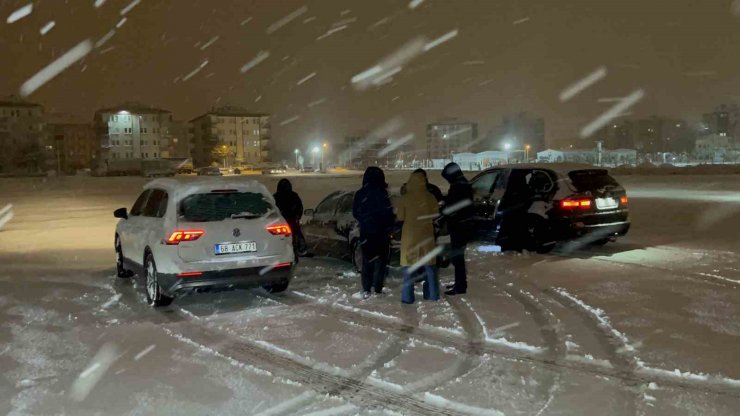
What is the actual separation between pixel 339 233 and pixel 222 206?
3015mm

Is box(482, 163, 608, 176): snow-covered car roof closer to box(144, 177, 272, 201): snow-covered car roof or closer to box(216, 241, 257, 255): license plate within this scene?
box(144, 177, 272, 201): snow-covered car roof

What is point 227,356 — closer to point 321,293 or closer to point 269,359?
point 269,359

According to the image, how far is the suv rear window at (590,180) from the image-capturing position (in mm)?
10984

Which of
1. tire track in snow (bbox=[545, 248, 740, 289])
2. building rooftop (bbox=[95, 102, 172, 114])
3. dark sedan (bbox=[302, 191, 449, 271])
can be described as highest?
building rooftop (bbox=[95, 102, 172, 114])

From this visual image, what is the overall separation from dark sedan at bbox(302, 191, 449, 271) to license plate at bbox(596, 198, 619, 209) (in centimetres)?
316

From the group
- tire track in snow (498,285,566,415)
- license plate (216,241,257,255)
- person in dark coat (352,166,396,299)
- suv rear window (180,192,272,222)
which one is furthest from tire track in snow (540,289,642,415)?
suv rear window (180,192,272,222)

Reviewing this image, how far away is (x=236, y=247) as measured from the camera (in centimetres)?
734

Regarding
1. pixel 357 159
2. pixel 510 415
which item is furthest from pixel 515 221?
pixel 357 159

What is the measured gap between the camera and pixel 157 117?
109 m

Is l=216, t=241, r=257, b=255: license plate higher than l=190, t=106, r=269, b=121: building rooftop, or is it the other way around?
l=190, t=106, r=269, b=121: building rooftop

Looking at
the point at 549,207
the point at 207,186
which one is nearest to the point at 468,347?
the point at 207,186

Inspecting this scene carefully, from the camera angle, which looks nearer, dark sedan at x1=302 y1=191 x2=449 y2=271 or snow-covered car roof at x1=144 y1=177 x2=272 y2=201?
snow-covered car roof at x1=144 y1=177 x2=272 y2=201

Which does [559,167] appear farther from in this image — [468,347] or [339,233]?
[468,347]

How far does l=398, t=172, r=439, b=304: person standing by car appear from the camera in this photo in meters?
7.36
